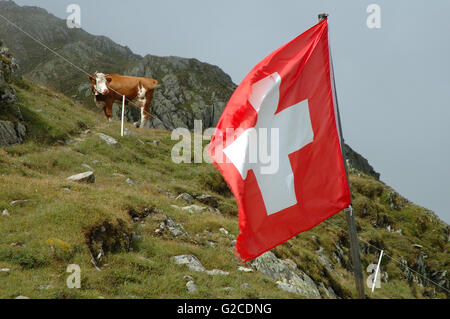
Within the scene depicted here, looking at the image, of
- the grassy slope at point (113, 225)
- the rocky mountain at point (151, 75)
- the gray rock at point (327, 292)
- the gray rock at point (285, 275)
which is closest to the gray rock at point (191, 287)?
the grassy slope at point (113, 225)

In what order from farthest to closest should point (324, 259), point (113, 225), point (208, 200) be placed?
point (208, 200) → point (324, 259) → point (113, 225)

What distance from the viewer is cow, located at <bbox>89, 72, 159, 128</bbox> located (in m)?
26.9

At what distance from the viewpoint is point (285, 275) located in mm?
12531

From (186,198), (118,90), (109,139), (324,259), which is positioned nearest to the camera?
(186,198)

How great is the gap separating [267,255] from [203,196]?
21.7 feet

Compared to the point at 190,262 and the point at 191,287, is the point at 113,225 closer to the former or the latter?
the point at 190,262

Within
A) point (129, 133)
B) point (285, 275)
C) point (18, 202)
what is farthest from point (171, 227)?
point (129, 133)

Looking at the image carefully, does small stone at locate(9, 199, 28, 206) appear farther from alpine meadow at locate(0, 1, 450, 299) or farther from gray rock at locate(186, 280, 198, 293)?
gray rock at locate(186, 280, 198, 293)

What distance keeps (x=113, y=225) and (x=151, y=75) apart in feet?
299

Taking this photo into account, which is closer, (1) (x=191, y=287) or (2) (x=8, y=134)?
(1) (x=191, y=287)

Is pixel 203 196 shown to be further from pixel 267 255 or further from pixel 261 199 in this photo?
pixel 261 199

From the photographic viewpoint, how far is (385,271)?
2373cm

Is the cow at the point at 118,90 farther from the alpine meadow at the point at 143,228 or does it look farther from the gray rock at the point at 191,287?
the gray rock at the point at 191,287

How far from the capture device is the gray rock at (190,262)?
1046cm
